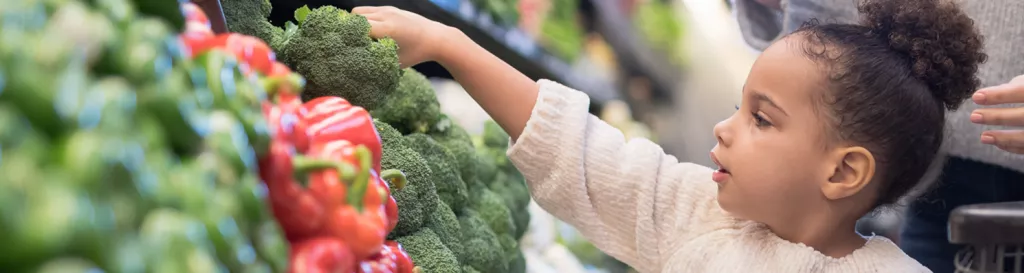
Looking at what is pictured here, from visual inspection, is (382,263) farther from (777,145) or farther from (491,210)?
(491,210)

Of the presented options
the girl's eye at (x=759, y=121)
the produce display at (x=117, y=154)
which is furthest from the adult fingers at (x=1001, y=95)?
the produce display at (x=117, y=154)

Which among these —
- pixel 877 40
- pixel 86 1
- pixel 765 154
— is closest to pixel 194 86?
pixel 86 1

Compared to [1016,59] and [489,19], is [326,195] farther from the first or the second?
[489,19]

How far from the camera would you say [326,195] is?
521 mm

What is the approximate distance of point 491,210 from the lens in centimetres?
169

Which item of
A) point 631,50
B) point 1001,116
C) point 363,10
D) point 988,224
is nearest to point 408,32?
point 363,10

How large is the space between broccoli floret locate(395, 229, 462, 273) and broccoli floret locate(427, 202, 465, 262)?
0.07 m

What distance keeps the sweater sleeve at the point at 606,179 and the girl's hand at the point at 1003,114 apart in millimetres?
372

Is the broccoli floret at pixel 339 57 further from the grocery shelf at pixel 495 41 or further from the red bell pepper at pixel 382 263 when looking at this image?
the grocery shelf at pixel 495 41

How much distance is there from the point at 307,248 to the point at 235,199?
9cm

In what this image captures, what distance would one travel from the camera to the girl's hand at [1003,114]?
1.18 meters

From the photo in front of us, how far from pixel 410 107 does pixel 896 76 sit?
69 centimetres

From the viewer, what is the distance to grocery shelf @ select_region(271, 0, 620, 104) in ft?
5.11

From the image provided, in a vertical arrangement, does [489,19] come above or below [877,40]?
below
